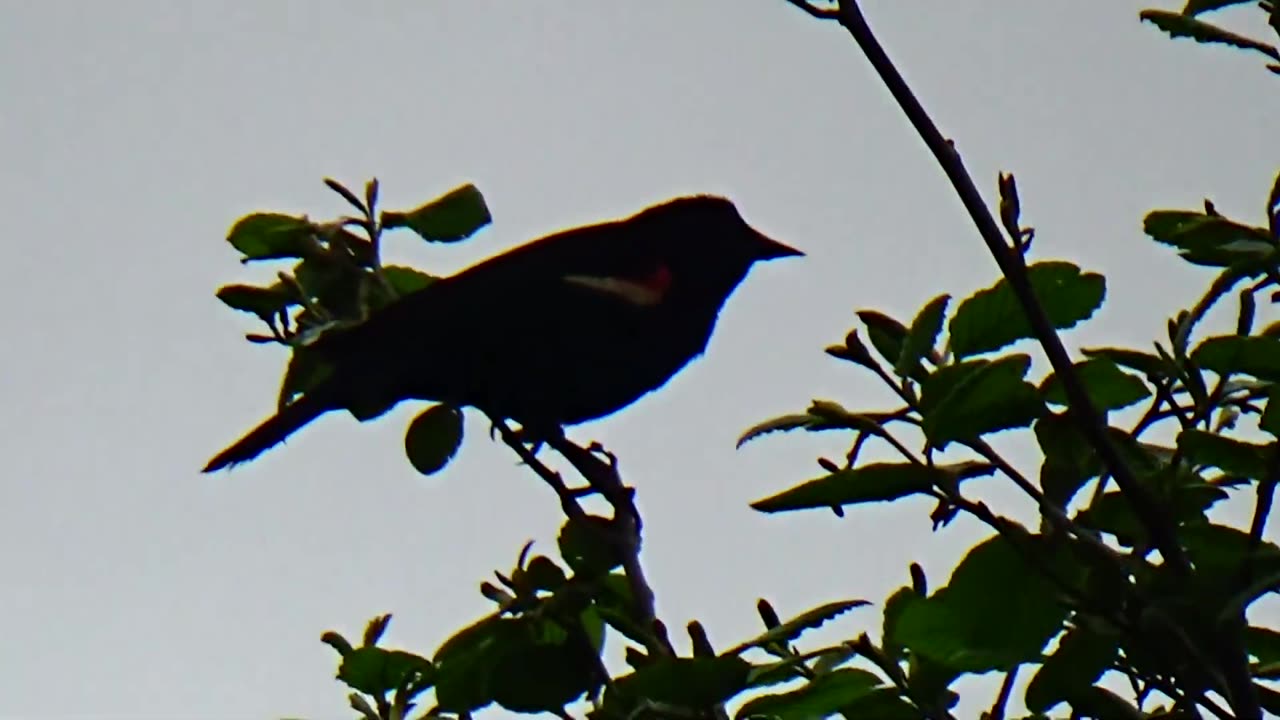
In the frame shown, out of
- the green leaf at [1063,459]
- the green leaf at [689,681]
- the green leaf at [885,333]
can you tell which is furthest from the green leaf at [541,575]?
the green leaf at [1063,459]

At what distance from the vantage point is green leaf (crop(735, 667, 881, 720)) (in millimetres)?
1396

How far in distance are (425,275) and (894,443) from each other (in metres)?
1.21

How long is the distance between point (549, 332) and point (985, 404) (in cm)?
247

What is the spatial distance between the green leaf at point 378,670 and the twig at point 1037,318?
0.83 meters

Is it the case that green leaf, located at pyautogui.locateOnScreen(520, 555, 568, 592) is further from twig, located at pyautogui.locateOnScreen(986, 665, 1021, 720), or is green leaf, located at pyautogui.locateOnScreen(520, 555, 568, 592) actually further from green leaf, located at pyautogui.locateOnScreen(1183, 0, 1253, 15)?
green leaf, located at pyautogui.locateOnScreen(1183, 0, 1253, 15)

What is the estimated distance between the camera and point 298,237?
2248 millimetres

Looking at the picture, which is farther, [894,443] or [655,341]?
[655,341]

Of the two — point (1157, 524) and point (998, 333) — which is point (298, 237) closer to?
point (998, 333)

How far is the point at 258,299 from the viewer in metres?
2.22

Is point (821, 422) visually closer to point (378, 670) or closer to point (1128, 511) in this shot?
point (1128, 511)

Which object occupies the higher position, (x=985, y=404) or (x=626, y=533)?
(x=626, y=533)

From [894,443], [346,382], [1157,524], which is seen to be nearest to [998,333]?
[894,443]

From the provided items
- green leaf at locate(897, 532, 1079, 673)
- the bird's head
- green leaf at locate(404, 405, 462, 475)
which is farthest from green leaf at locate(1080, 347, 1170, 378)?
the bird's head

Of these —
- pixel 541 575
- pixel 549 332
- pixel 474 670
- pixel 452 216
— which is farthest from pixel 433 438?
pixel 549 332
